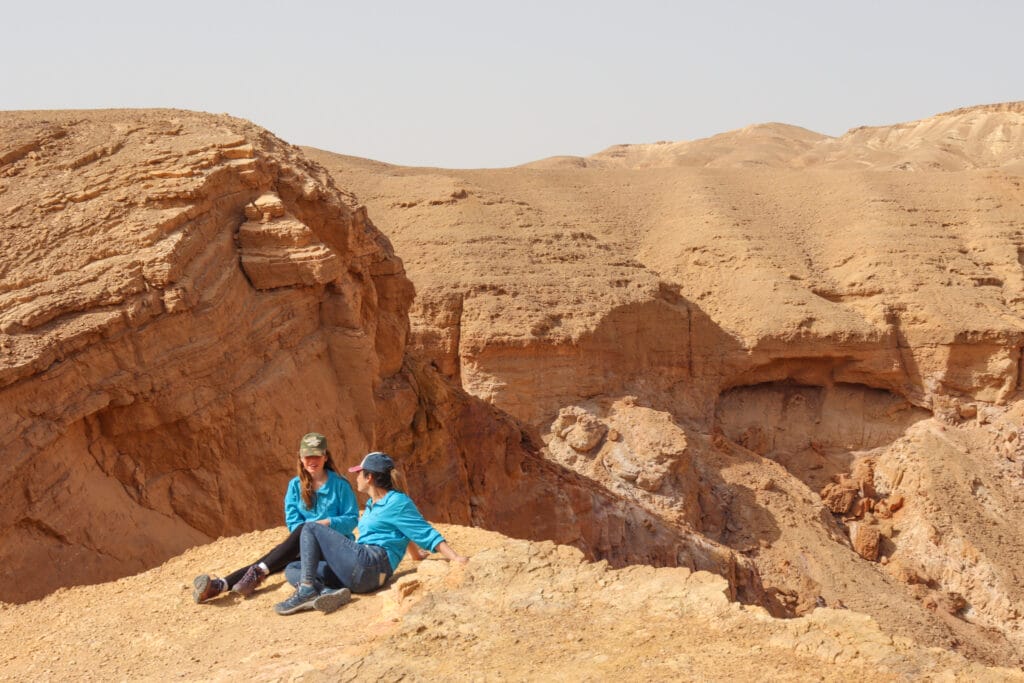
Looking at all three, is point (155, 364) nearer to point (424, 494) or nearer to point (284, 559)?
point (284, 559)

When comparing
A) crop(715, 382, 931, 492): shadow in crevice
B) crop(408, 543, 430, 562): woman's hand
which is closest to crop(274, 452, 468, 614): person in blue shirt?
crop(408, 543, 430, 562): woman's hand

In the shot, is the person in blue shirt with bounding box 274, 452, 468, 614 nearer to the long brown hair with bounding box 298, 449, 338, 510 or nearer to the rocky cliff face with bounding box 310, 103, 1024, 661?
the long brown hair with bounding box 298, 449, 338, 510

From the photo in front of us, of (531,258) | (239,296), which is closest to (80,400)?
(239,296)

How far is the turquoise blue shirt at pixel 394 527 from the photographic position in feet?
21.9

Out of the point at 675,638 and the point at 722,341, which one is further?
the point at 722,341

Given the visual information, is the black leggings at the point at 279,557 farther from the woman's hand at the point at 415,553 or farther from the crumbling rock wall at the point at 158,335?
the crumbling rock wall at the point at 158,335

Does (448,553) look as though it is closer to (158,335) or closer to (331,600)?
(331,600)

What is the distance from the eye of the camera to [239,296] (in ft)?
34.8

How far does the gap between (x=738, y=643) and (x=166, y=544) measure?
5.43m

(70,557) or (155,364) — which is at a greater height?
(155,364)

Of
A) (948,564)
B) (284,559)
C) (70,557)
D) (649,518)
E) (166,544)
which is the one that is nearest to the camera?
(284,559)

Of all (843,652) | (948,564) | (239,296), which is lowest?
(948,564)

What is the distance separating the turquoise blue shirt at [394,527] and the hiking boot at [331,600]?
364mm

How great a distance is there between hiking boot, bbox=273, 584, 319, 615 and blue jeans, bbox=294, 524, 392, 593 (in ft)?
0.17
